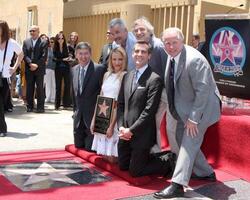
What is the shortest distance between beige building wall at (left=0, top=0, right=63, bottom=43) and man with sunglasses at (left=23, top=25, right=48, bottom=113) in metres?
3.72

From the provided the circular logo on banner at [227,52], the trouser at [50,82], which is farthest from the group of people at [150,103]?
the trouser at [50,82]

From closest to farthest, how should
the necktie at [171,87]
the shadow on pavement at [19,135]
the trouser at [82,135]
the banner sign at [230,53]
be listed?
1. the necktie at [171,87]
2. the banner sign at [230,53]
3. the trouser at [82,135]
4. the shadow on pavement at [19,135]

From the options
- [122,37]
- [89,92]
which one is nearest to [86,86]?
[89,92]

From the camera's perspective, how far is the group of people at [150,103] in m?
4.34

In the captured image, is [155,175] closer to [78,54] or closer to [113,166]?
[113,166]

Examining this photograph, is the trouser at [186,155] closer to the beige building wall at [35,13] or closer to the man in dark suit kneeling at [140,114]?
the man in dark suit kneeling at [140,114]

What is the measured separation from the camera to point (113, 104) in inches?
202

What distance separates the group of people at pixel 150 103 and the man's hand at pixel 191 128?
0.01 m

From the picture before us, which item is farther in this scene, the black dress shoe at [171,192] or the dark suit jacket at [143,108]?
the dark suit jacket at [143,108]

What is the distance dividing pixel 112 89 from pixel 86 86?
639 millimetres

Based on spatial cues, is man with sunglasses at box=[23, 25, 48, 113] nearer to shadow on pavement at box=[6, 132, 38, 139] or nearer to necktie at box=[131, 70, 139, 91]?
shadow on pavement at box=[6, 132, 38, 139]

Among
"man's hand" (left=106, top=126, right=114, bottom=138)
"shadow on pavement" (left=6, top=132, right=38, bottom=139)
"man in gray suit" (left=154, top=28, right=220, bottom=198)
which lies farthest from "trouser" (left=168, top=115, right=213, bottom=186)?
"shadow on pavement" (left=6, top=132, right=38, bottom=139)

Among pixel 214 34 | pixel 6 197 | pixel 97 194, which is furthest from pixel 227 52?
pixel 6 197

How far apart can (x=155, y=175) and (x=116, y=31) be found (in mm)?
1780
